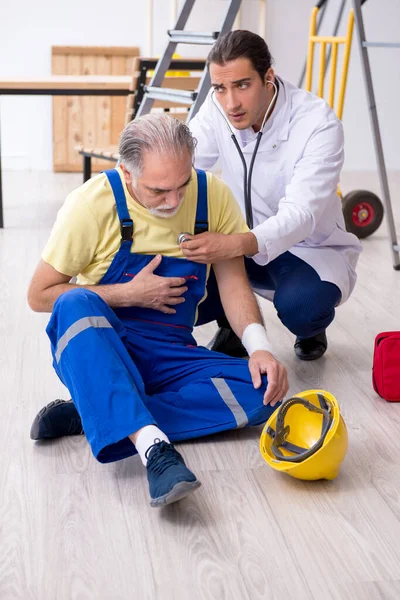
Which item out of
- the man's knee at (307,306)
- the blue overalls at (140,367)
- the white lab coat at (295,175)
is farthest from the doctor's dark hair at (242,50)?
the man's knee at (307,306)

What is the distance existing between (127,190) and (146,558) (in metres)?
0.88

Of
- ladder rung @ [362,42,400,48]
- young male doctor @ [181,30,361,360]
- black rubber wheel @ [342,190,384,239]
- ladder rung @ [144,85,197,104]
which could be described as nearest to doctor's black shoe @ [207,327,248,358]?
young male doctor @ [181,30,361,360]

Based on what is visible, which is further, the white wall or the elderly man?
the white wall

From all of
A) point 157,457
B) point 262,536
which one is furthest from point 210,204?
point 262,536

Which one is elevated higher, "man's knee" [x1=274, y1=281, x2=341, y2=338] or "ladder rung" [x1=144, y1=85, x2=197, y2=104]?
"ladder rung" [x1=144, y1=85, x2=197, y2=104]

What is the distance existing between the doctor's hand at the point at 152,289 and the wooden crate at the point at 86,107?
455 cm

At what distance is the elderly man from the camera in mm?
1800

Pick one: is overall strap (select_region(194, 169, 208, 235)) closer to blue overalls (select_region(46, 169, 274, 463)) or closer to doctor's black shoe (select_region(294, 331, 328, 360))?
blue overalls (select_region(46, 169, 274, 463))

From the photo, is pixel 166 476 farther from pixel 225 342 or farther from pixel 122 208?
pixel 225 342

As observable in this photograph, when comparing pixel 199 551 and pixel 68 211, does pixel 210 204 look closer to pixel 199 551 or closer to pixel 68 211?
pixel 68 211

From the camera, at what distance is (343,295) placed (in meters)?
2.65

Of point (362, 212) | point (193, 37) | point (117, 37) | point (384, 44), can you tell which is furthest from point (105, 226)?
point (117, 37)

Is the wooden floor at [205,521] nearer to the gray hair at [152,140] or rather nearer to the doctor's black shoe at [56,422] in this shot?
the doctor's black shoe at [56,422]

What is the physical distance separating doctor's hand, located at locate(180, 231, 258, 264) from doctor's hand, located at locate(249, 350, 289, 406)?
0.89ft
